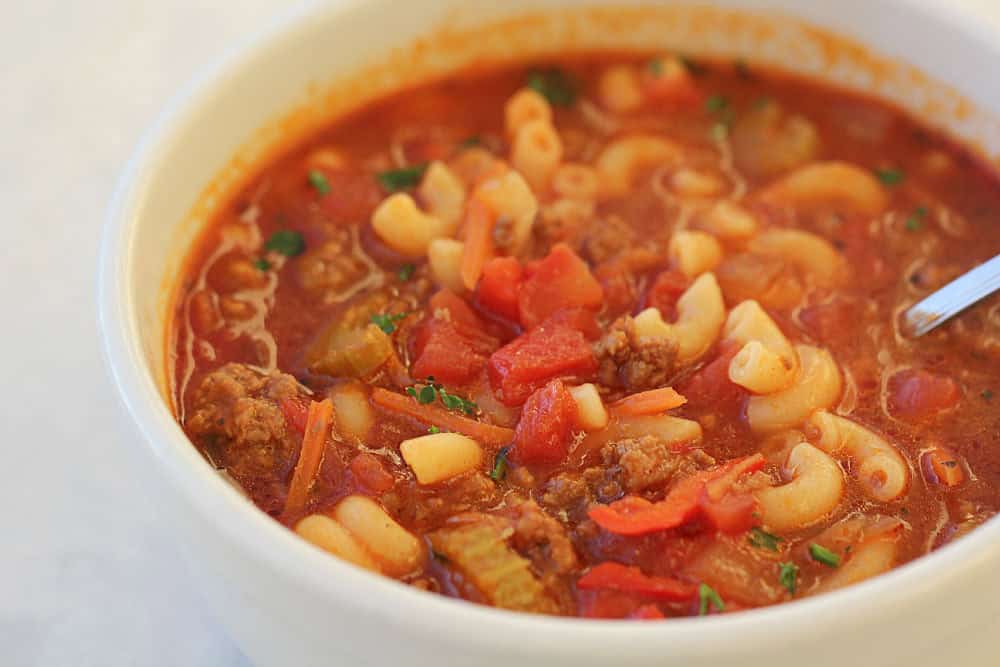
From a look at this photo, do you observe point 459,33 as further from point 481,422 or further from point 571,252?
point 481,422

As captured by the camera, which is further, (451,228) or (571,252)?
(451,228)

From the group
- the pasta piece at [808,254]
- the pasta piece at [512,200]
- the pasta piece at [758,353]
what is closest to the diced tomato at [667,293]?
the pasta piece at [758,353]

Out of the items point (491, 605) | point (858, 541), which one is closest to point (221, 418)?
point (491, 605)

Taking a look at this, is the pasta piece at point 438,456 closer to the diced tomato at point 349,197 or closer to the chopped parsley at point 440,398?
the chopped parsley at point 440,398

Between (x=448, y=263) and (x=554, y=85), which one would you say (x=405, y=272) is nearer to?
(x=448, y=263)

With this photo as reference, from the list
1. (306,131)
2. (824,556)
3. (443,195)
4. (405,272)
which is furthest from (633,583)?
(306,131)
